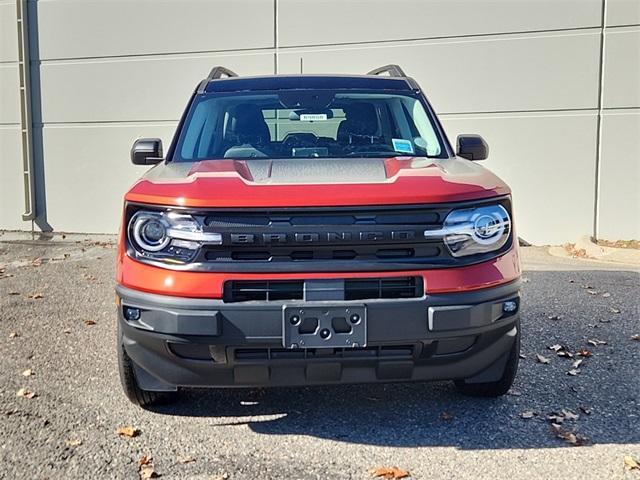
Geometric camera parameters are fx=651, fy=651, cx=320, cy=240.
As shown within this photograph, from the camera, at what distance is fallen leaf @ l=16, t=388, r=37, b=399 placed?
3.76m

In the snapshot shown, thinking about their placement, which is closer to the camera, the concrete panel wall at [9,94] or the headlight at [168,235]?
the headlight at [168,235]

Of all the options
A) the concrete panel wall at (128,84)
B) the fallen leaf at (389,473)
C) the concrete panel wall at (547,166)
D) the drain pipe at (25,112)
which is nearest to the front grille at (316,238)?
the fallen leaf at (389,473)

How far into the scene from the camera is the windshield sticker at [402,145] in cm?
389

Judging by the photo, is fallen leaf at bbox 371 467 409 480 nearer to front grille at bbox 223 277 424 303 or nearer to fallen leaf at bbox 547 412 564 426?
front grille at bbox 223 277 424 303

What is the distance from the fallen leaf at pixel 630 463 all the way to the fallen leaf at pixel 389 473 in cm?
98

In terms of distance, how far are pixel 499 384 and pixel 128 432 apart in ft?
6.30

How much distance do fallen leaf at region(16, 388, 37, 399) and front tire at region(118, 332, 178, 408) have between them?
2.48 feet

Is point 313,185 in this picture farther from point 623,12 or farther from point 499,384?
point 623,12

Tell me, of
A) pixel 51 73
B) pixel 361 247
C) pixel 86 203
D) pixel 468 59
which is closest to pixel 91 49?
pixel 51 73

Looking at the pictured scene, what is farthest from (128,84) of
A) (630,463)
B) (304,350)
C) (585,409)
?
(630,463)

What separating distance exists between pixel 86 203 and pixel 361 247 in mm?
8903

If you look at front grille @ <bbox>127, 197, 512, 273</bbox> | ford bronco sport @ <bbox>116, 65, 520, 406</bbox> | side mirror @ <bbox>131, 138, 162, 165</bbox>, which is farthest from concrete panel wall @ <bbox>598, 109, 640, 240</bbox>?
front grille @ <bbox>127, 197, 512, 273</bbox>

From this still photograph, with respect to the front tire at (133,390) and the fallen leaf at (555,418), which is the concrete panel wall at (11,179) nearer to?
the front tire at (133,390)

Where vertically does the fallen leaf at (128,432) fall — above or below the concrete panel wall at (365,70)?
below
